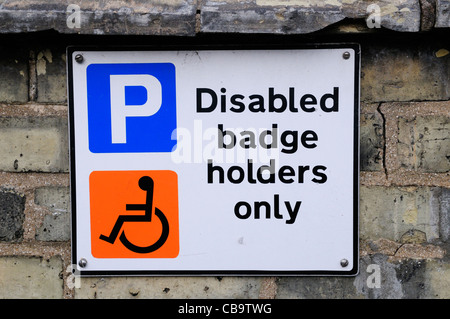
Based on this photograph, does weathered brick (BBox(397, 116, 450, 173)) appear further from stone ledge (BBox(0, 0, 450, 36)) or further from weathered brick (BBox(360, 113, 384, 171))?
stone ledge (BBox(0, 0, 450, 36))

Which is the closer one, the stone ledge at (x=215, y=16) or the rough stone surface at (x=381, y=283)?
the stone ledge at (x=215, y=16)

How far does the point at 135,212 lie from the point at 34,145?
0.86ft

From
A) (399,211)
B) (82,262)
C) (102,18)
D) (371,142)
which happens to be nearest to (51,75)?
Result: (102,18)

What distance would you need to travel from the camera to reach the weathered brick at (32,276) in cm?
98

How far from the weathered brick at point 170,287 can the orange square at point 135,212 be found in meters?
0.06

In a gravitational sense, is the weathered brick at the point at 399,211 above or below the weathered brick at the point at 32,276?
above

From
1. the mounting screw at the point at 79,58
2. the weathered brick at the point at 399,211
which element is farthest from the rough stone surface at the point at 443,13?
the mounting screw at the point at 79,58

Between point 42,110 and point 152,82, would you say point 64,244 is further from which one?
point 152,82

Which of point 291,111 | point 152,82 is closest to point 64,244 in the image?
point 152,82

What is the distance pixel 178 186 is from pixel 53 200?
276mm

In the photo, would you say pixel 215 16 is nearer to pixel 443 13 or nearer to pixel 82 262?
pixel 443 13

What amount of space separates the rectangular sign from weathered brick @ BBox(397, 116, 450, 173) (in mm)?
102

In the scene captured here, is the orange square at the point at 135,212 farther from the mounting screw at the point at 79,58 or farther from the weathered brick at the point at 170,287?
the mounting screw at the point at 79,58

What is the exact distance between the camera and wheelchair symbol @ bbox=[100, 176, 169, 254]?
3.12 ft
